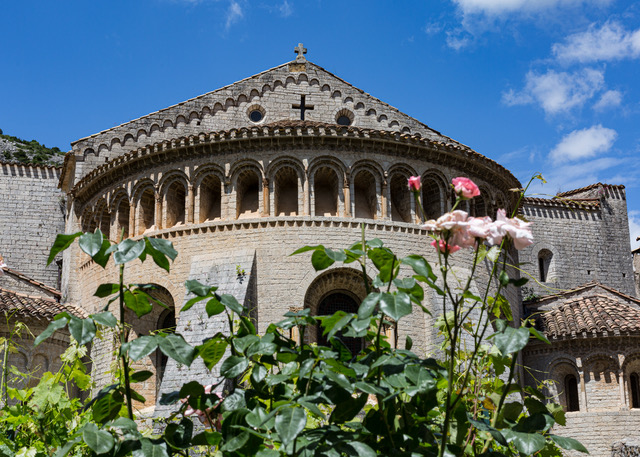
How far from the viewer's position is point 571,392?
64.4 ft

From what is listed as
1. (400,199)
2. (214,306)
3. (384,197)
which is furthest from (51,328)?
(400,199)

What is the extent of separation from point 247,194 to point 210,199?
3.31ft

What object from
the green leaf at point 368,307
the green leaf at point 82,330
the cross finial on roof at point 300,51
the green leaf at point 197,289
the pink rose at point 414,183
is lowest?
the green leaf at point 82,330

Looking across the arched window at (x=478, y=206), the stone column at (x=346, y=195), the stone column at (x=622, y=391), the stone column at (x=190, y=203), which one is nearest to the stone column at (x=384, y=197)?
the stone column at (x=346, y=195)

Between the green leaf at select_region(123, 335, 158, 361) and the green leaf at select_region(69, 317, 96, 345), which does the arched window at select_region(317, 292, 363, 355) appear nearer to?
the green leaf at select_region(123, 335, 158, 361)

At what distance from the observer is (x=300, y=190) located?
17062 mm

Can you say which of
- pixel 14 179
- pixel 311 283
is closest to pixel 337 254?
pixel 311 283

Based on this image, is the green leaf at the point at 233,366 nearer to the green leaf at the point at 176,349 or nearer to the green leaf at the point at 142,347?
the green leaf at the point at 176,349

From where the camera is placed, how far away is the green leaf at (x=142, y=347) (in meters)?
3.42

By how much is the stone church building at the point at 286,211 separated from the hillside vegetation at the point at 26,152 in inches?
768

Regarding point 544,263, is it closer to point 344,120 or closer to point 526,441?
point 344,120

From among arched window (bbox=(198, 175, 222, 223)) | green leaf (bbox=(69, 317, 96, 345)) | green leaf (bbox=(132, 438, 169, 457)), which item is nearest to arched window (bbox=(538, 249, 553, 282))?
arched window (bbox=(198, 175, 222, 223))

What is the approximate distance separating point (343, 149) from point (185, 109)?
19.5ft

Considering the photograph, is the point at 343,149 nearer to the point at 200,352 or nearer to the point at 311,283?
the point at 311,283
